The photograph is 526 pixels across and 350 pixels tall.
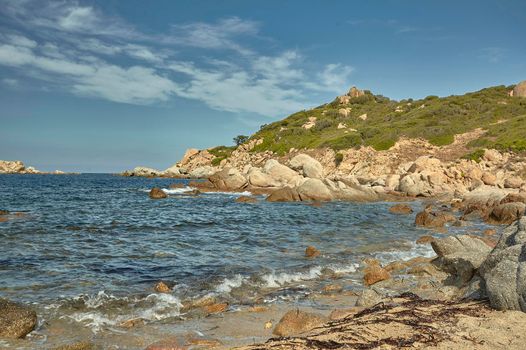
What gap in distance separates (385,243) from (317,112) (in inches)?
3803

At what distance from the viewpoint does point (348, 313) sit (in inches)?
352

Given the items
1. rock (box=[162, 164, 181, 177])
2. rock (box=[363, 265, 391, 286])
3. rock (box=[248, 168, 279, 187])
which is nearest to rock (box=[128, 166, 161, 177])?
rock (box=[162, 164, 181, 177])

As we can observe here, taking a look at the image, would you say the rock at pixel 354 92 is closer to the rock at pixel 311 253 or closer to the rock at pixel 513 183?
the rock at pixel 513 183

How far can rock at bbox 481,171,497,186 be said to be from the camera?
144 ft

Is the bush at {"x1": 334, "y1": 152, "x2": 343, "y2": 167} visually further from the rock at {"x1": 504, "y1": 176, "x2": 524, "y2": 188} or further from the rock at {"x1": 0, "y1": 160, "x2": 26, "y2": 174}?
the rock at {"x1": 0, "y1": 160, "x2": 26, "y2": 174}

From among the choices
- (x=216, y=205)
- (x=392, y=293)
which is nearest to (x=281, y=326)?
(x=392, y=293)

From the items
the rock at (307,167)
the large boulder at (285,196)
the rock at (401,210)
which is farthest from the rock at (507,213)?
the rock at (307,167)

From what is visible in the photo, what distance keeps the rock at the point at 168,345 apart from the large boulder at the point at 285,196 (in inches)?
1289

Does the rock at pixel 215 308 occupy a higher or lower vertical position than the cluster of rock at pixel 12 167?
lower

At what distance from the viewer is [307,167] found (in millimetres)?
52688

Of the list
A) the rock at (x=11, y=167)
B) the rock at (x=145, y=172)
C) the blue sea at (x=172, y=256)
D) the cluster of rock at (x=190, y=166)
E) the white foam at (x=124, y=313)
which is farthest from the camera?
the rock at (x=11, y=167)

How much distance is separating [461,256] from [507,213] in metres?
18.2

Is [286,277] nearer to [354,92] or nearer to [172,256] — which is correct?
[172,256]

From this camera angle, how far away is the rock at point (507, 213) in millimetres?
25856
